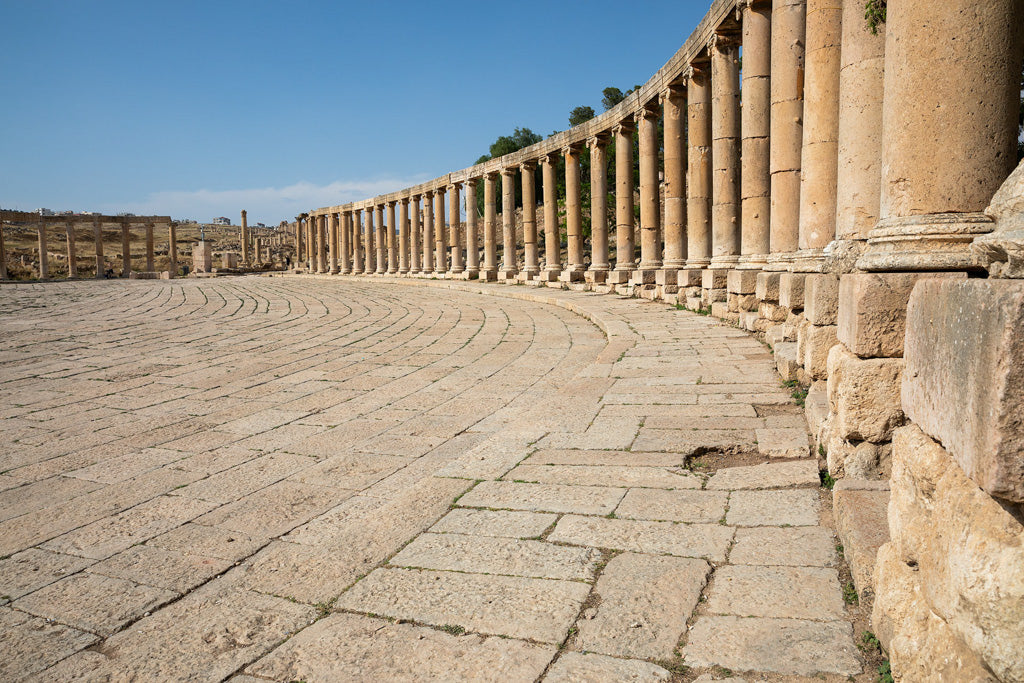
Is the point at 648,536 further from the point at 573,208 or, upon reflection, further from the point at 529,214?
the point at 529,214

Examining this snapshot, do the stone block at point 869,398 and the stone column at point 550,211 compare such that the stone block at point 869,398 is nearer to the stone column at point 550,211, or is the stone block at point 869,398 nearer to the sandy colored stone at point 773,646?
the sandy colored stone at point 773,646

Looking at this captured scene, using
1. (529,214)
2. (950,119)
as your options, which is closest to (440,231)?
(529,214)

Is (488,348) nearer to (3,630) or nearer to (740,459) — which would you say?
(740,459)

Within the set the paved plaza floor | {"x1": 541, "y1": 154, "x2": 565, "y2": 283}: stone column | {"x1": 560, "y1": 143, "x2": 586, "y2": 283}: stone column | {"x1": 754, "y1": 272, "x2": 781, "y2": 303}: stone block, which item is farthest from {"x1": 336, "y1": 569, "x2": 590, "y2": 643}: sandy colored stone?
{"x1": 541, "y1": 154, "x2": 565, "y2": 283}: stone column

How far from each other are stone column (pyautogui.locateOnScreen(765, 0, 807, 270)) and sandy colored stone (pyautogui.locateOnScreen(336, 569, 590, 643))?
6.70 meters

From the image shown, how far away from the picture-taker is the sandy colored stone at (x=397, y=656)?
7.79 feet

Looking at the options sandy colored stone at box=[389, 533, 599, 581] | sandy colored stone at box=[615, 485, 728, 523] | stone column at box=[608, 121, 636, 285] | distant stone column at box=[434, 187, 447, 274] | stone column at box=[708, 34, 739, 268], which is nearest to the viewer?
sandy colored stone at box=[389, 533, 599, 581]

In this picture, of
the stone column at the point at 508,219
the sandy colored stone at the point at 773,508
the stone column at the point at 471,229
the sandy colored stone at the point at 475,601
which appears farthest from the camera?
the stone column at the point at 471,229

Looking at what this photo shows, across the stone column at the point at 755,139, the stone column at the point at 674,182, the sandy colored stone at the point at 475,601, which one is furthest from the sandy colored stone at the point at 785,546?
the stone column at the point at 674,182

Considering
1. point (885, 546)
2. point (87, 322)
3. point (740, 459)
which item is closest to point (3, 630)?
point (885, 546)

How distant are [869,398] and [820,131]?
183 inches

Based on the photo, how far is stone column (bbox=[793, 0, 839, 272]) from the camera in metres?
7.14

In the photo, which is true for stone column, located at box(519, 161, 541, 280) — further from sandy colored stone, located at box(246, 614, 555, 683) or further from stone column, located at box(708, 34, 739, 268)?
sandy colored stone, located at box(246, 614, 555, 683)

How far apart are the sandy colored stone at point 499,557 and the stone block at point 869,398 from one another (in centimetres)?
148
